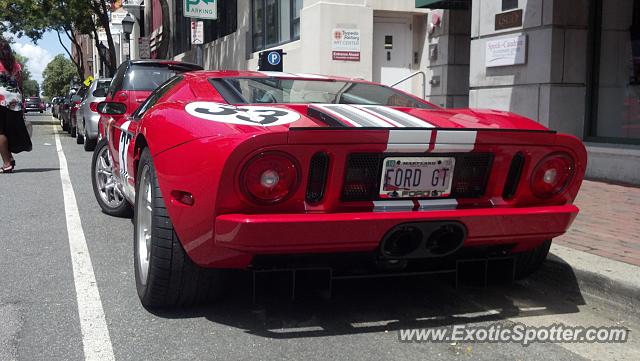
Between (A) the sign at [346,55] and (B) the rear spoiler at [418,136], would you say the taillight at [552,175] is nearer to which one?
(B) the rear spoiler at [418,136]

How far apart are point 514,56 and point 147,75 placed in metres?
5.55

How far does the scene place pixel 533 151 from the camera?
3.37 meters

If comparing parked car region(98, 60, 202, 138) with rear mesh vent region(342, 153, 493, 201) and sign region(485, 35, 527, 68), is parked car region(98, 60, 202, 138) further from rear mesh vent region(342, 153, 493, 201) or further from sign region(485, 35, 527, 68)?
rear mesh vent region(342, 153, 493, 201)

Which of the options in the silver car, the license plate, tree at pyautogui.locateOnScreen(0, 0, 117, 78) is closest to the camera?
the license plate

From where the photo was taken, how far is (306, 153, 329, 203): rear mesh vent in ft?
9.97

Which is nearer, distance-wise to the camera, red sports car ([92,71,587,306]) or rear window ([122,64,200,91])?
red sports car ([92,71,587,306])

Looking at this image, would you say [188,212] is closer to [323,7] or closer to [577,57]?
[577,57]

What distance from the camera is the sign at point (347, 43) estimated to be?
14094 mm

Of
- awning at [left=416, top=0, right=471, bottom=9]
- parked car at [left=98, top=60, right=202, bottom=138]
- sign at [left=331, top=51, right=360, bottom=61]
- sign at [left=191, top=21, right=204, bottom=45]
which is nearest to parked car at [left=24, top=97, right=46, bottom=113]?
sign at [left=191, top=21, right=204, bottom=45]

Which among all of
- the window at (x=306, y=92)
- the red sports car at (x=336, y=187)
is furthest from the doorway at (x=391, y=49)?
the red sports car at (x=336, y=187)

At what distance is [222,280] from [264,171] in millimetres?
893

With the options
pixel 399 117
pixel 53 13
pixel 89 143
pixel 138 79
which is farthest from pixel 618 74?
pixel 53 13

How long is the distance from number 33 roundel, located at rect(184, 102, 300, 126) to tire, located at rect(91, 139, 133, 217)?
320 cm

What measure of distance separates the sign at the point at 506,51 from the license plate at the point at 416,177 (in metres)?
6.51
